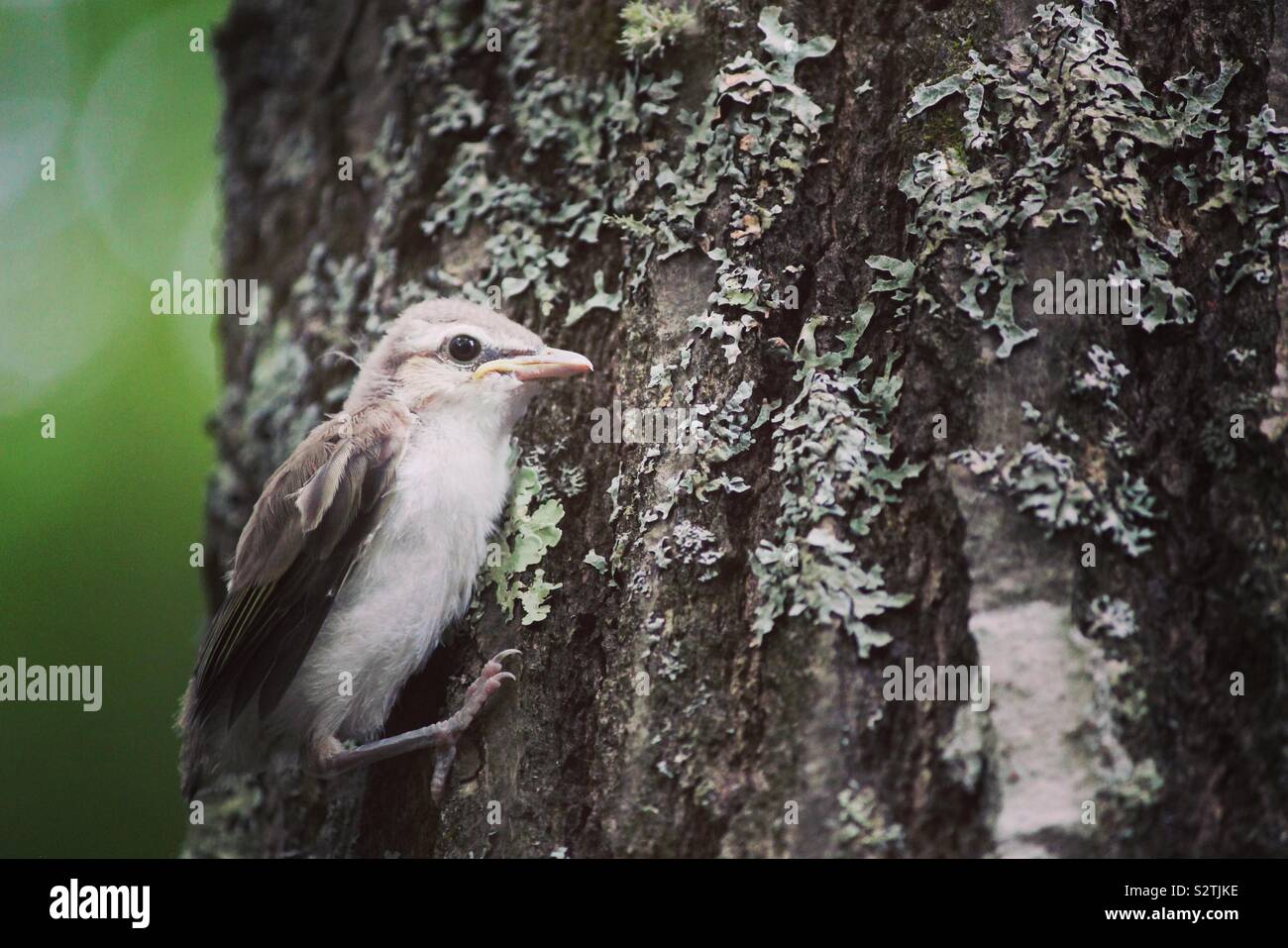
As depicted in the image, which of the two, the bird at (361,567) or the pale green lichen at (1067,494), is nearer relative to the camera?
the pale green lichen at (1067,494)

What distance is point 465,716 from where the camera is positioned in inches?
109

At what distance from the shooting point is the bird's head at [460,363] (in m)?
3.10

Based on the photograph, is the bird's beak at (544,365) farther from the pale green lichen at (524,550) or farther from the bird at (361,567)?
the pale green lichen at (524,550)

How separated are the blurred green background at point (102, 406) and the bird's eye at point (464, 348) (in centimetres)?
236

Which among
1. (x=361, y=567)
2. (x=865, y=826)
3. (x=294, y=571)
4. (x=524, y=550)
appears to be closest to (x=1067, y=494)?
(x=865, y=826)

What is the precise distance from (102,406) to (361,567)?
3.21 metres

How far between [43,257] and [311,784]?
402cm

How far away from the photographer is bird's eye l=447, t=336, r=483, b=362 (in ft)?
10.6

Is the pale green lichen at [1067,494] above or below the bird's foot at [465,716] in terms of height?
above

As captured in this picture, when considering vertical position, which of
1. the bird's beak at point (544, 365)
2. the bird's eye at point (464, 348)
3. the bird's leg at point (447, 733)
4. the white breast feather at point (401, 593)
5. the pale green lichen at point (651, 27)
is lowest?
the bird's leg at point (447, 733)

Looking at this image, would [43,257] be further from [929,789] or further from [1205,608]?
[1205,608]

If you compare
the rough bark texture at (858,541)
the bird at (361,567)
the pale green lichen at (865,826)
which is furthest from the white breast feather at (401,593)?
the pale green lichen at (865,826)

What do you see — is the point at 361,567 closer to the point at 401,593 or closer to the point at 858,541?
the point at 401,593
